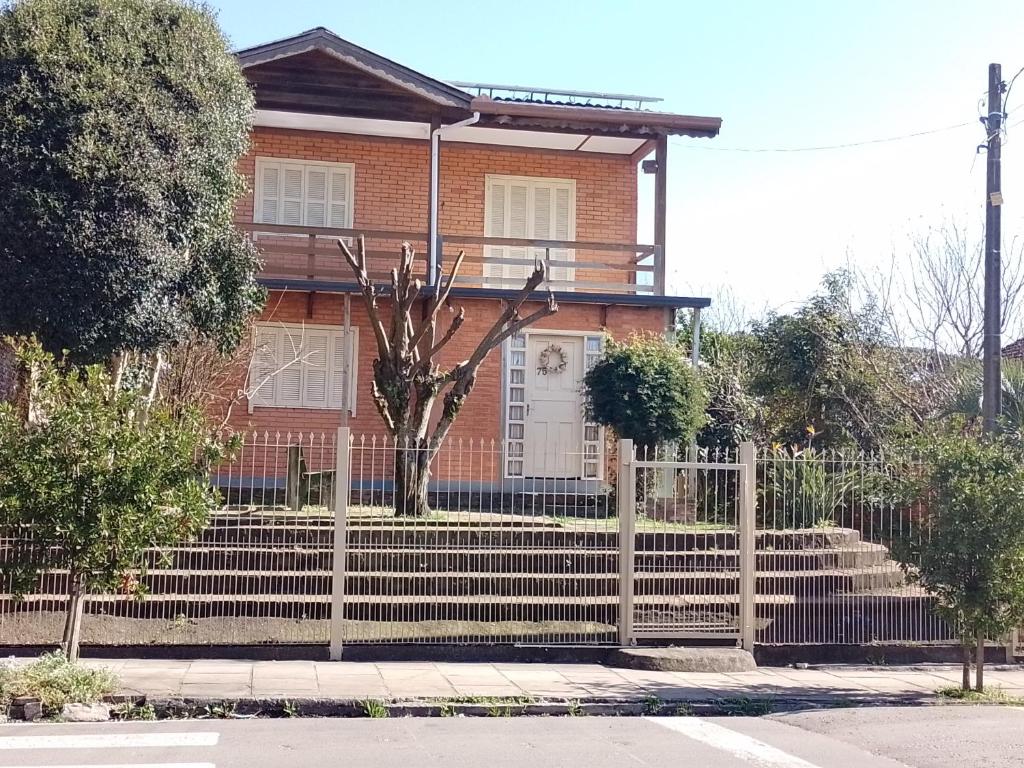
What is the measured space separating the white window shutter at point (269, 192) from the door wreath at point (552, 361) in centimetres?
502

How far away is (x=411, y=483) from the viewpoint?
12008 millimetres

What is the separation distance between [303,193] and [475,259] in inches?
131

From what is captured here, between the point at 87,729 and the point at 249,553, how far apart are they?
306 cm

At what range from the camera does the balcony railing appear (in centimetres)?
1759

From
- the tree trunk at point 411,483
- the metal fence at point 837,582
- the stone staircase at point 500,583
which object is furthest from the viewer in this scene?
the tree trunk at point 411,483

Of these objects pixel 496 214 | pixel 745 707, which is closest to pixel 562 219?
pixel 496 214

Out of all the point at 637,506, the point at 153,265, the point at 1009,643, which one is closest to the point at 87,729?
the point at 153,265

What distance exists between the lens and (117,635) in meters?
10.8

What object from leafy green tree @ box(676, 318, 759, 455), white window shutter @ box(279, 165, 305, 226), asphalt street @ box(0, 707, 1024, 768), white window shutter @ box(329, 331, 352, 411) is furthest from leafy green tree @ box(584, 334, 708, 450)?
asphalt street @ box(0, 707, 1024, 768)

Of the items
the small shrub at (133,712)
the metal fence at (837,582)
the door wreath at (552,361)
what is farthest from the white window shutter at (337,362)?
the small shrub at (133,712)

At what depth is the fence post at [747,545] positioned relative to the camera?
11406mm

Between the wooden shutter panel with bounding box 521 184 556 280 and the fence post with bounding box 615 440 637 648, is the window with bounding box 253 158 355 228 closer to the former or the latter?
the wooden shutter panel with bounding box 521 184 556 280

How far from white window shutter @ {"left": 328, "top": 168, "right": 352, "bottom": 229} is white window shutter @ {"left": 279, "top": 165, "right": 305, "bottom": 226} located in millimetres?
497

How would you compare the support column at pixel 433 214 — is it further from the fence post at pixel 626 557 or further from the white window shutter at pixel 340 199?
the fence post at pixel 626 557
